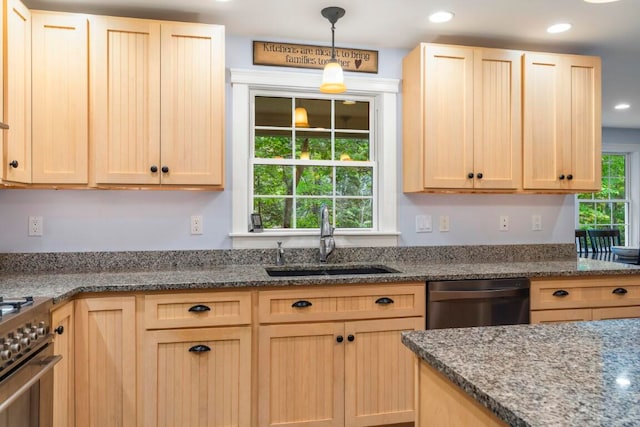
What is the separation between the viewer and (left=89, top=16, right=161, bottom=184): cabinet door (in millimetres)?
2348

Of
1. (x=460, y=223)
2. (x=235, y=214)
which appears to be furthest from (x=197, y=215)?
(x=460, y=223)

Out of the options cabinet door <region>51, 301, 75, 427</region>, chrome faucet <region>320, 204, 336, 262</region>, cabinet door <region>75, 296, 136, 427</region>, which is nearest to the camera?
cabinet door <region>51, 301, 75, 427</region>

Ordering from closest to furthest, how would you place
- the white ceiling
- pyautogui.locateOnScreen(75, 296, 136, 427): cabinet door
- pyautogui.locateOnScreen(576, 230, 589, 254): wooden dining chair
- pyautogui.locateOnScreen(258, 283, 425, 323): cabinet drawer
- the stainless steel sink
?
1. pyautogui.locateOnScreen(75, 296, 136, 427): cabinet door
2. pyautogui.locateOnScreen(258, 283, 425, 323): cabinet drawer
3. the white ceiling
4. the stainless steel sink
5. pyautogui.locateOnScreen(576, 230, 589, 254): wooden dining chair

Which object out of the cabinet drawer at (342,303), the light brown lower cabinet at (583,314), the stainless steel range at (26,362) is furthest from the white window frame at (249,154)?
the stainless steel range at (26,362)

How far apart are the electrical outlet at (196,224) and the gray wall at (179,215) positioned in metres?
0.03

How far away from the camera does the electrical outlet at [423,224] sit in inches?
121

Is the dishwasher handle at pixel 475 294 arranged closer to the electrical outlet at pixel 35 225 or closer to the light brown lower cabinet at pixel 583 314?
the light brown lower cabinet at pixel 583 314

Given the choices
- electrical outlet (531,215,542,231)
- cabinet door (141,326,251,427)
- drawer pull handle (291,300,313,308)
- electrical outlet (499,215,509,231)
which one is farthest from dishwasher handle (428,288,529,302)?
cabinet door (141,326,251,427)

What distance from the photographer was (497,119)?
9.25 ft

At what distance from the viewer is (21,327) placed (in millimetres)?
1512

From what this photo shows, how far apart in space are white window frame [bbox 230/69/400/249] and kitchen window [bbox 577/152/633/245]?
15.7ft

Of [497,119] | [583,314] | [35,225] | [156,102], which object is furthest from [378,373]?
[35,225]

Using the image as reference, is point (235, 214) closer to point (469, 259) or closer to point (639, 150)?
point (469, 259)

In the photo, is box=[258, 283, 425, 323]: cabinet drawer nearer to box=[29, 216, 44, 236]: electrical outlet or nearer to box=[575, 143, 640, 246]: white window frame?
box=[29, 216, 44, 236]: electrical outlet
